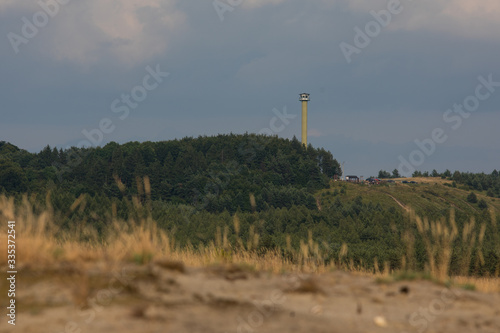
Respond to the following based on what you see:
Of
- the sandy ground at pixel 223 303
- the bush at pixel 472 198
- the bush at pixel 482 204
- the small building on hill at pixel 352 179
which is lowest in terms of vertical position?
the bush at pixel 482 204

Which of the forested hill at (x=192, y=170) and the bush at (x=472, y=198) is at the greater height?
the forested hill at (x=192, y=170)

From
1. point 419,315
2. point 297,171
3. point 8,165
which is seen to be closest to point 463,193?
point 297,171

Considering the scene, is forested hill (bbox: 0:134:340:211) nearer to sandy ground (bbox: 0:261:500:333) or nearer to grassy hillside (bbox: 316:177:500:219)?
grassy hillside (bbox: 316:177:500:219)

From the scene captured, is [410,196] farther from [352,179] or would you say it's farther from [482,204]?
[352,179]

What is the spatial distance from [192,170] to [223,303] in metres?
114

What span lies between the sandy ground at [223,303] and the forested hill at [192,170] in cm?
8773

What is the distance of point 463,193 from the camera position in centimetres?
11856

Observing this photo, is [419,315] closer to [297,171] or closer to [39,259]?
[39,259]

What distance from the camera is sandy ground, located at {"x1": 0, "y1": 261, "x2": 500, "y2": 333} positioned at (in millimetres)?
5887

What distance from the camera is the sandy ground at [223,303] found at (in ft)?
19.3

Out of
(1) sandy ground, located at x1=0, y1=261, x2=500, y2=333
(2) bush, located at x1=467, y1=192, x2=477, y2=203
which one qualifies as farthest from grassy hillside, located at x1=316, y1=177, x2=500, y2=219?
(1) sandy ground, located at x1=0, y1=261, x2=500, y2=333

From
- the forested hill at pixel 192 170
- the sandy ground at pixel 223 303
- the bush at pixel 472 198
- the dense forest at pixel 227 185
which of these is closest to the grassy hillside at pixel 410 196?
the dense forest at pixel 227 185

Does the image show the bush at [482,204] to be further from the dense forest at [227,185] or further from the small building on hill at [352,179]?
the small building on hill at [352,179]

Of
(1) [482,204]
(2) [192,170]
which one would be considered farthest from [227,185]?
(1) [482,204]
